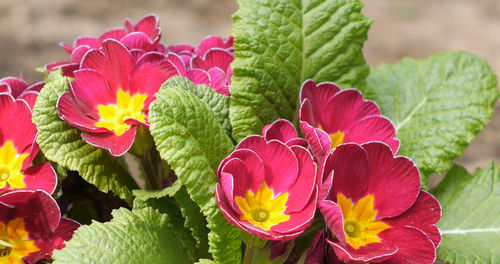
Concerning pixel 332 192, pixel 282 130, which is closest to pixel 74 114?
pixel 282 130

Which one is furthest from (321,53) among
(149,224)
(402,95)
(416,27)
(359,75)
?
(416,27)

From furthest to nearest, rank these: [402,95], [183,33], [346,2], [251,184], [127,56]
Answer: [183,33], [402,95], [346,2], [127,56], [251,184]

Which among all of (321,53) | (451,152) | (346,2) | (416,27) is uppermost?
(346,2)

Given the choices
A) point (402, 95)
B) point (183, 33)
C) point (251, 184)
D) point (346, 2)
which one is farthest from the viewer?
point (183, 33)

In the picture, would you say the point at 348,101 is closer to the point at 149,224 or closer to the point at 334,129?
the point at 334,129

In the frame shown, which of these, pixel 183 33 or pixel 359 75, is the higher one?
pixel 359 75

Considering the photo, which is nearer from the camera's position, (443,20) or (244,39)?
(244,39)

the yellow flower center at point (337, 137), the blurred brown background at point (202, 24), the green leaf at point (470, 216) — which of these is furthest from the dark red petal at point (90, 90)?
the blurred brown background at point (202, 24)
